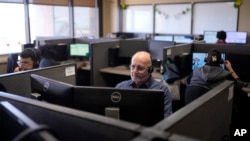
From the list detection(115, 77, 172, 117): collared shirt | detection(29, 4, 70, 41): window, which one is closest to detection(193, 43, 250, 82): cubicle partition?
detection(115, 77, 172, 117): collared shirt

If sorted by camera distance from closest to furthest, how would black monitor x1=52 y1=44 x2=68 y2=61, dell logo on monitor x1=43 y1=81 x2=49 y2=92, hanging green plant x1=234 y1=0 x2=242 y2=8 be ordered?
dell logo on monitor x1=43 y1=81 x2=49 y2=92 → black monitor x1=52 y1=44 x2=68 y2=61 → hanging green plant x1=234 y1=0 x2=242 y2=8

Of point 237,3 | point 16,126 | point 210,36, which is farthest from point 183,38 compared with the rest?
point 16,126

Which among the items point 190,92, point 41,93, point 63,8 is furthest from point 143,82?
point 63,8

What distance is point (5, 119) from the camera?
1.14 meters

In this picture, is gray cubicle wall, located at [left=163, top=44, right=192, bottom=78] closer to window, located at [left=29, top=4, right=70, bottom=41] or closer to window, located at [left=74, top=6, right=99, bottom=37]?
window, located at [left=29, top=4, right=70, bottom=41]

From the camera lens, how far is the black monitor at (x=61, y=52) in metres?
4.98

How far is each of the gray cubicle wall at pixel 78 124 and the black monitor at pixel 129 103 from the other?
374 millimetres

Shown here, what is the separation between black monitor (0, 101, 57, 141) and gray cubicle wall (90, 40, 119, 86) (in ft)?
10.1

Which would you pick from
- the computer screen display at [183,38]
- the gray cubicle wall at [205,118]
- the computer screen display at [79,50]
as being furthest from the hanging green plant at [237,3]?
the gray cubicle wall at [205,118]

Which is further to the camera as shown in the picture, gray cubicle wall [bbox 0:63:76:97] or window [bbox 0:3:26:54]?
window [bbox 0:3:26:54]

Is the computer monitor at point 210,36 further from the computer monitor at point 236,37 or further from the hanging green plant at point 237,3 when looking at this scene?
the hanging green plant at point 237,3

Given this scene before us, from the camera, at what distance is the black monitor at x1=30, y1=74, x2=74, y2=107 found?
55.6 inches

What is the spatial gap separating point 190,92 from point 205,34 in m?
3.95

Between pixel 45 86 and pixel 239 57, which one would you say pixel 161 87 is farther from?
pixel 239 57
